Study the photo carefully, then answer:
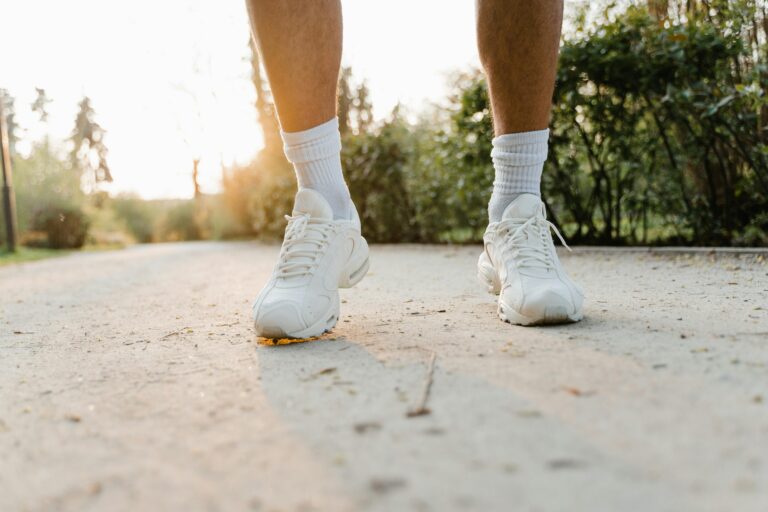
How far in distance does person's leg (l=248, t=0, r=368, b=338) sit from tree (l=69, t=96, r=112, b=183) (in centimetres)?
4576

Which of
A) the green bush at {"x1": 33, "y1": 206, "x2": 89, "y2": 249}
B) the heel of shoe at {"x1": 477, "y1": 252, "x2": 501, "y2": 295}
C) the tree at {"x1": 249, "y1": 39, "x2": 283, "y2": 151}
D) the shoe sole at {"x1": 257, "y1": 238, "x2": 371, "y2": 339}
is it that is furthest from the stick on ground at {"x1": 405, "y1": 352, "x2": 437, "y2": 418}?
the green bush at {"x1": 33, "y1": 206, "x2": 89, "y2": 249}

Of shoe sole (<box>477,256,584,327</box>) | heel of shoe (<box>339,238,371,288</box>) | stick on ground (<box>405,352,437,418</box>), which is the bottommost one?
stick on ground (<box>405,352,437,418</box>)

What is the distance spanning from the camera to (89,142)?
4516cm

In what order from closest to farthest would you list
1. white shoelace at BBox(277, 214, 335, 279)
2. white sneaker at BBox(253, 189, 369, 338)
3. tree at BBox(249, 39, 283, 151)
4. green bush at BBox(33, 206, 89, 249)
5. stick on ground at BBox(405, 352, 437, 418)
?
stick on ground at BBox(405, 352, 437, 418)
white sneaker at BBox(253, 189, 369, 338)
white shoelace at BBox(277, 214, 335, 279)
tree at BBox(249, 39, 283, 151)
green bush at BBox(33, 206, 89, 249)

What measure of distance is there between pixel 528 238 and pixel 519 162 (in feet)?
0.66

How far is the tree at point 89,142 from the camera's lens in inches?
1715

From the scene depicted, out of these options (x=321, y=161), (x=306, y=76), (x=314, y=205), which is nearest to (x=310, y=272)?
(x=314, y=205)

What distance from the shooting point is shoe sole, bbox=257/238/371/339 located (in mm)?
1341

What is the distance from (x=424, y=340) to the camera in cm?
130

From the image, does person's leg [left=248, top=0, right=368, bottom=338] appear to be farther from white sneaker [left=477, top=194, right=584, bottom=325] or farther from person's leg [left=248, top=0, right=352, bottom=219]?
white sneaker [left=477, top=194, right=584, bottom=325]

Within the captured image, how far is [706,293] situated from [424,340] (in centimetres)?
97

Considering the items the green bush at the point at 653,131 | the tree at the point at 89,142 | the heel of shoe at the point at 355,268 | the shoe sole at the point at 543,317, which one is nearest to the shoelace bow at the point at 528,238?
the shoe sole at the point at 543,317

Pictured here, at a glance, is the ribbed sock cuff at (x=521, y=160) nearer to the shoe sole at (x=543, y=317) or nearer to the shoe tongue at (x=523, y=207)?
the shoe tongue at (x=523, y=207)

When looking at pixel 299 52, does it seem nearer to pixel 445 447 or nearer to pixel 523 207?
pixel 523 207
